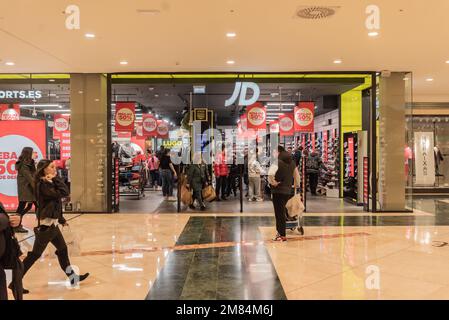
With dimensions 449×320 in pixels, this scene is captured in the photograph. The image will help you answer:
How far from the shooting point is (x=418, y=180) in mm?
14781

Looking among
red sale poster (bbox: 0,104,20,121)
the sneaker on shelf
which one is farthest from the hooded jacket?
red sale poster (bbox: 0,104,20,121)

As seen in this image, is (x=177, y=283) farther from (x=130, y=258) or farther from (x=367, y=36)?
(x=367, y=36)

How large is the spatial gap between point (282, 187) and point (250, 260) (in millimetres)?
1461

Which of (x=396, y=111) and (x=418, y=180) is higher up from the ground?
(x=396, y=111)

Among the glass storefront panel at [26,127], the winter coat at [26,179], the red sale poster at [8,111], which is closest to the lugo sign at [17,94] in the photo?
the glass storefront panel at [26,127]

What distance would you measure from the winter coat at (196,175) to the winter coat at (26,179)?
3.76m

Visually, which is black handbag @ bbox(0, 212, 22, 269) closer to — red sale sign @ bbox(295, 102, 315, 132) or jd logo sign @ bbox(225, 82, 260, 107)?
jd logo sign @ bbox(225, 82, 260, 107)

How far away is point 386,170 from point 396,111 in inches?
54.7

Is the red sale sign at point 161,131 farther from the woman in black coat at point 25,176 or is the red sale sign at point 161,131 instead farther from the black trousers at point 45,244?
the black trousers at point 45,244

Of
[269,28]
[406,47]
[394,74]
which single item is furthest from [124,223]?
[394,74]

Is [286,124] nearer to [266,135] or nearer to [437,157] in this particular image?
[266,135]

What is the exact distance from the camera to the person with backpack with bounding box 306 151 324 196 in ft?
45.2

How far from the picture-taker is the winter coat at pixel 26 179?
7207 millimetres

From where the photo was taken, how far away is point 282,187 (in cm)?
671
